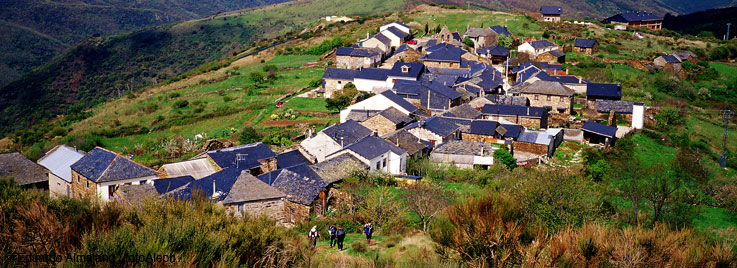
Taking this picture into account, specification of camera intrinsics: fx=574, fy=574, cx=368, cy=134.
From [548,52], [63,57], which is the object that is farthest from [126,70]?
[548,52]

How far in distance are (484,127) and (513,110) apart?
4.39 metres

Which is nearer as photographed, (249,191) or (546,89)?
(249,191)

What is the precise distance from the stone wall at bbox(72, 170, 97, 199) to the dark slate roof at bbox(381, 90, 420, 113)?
68.4ft

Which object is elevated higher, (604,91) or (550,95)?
(604,91)

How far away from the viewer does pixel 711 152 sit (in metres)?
40.6

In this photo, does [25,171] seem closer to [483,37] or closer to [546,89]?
[546,89]

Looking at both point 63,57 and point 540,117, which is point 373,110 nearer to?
point 540,117

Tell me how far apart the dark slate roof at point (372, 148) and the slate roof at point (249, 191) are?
22.7 feet

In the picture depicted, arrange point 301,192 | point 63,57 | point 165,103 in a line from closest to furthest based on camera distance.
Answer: point 301,192 → point 165,103 → point 63,57

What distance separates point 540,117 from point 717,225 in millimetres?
15251

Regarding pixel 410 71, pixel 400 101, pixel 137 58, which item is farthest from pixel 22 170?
pixel 137 58

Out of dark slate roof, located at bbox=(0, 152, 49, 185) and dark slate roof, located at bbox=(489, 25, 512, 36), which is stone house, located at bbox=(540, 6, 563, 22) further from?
dark slate roof, located at bbox=(0, 152, 49, 185)

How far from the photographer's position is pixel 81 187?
28250 mm

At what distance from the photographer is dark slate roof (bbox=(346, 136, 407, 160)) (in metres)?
30.2
